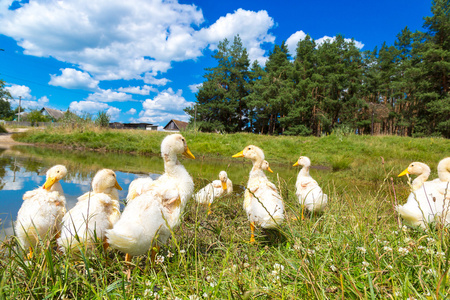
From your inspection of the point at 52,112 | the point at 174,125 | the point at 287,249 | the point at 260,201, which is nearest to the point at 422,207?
the point at 287,249

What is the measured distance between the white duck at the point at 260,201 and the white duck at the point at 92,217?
5.13ft

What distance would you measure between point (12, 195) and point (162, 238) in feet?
13.2

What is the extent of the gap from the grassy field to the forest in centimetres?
1490

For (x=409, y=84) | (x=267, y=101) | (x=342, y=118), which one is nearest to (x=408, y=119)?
(x=409, y=84)

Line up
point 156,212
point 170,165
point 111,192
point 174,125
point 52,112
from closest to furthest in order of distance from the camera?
point 156,212 < point 170,165 < point 111,192 < point 174,125 < point 52,112

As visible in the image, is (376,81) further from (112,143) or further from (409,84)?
(112,143)

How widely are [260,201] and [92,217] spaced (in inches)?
66.6

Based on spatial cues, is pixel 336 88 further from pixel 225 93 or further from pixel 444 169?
pixel 444 169

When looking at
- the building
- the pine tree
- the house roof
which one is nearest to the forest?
the pine tree

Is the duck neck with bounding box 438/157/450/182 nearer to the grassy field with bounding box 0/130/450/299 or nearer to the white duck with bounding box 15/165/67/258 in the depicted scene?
the grassy field with bounding box 0/130/450/299

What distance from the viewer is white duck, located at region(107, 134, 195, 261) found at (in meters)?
1.95

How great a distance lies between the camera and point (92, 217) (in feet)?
7.63

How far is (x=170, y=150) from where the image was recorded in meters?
2.87

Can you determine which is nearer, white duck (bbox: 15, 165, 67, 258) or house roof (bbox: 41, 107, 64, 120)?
white duck (bbox: 15, 165, 67, 258)
